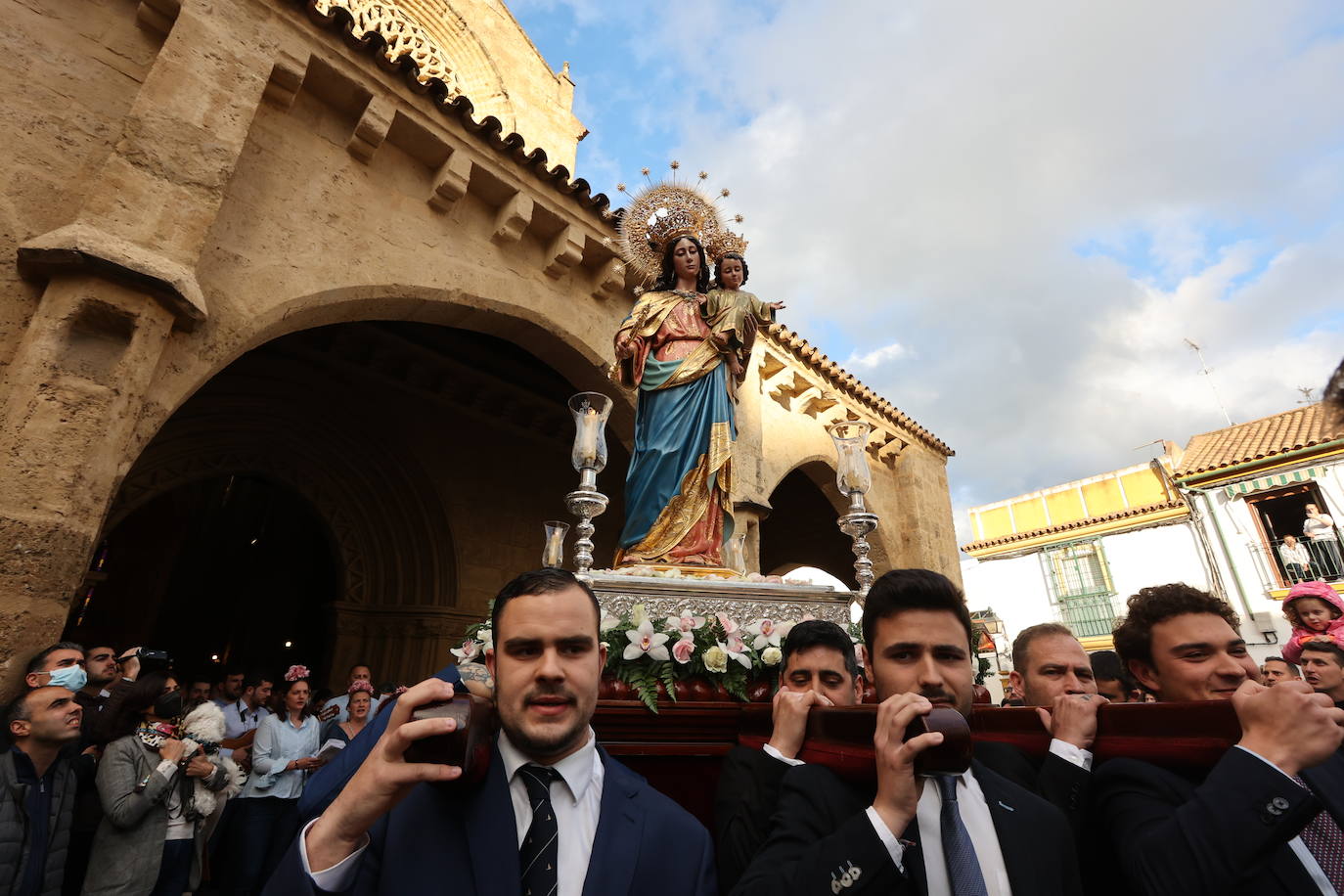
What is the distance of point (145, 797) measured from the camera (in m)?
3.19

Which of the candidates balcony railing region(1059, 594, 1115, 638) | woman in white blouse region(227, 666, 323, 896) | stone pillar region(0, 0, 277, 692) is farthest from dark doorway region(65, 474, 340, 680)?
balcony railing region(1059, 594, 1115, 638)

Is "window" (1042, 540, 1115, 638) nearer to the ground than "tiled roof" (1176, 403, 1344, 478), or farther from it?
nearer to the ground

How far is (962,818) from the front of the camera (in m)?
1.29

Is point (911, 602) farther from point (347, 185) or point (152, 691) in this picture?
point (347, 185)

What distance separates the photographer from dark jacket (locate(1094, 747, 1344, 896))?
42.1 inches

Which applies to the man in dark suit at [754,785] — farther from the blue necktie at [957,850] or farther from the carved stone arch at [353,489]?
the carved stone arch at [353,489]

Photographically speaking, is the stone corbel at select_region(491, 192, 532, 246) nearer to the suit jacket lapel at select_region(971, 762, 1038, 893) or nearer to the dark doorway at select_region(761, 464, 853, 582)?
the suit jacket lapel at select_region(971, 762, 1038, 893)

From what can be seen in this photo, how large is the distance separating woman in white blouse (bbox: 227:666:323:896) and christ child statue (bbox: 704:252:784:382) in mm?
3965

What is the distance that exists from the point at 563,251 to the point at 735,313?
2.39m

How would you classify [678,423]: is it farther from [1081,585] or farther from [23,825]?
[1081,585]

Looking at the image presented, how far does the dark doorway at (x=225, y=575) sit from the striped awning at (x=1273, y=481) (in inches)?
708

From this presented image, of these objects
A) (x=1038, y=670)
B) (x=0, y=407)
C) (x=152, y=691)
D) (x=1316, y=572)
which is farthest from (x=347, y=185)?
(x=1316, y=572)

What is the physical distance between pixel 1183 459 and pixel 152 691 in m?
19.4

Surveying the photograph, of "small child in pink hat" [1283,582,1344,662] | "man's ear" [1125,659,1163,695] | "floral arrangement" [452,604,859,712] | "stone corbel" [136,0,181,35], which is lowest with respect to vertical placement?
"man's ear" [1125,659,1163,695]
